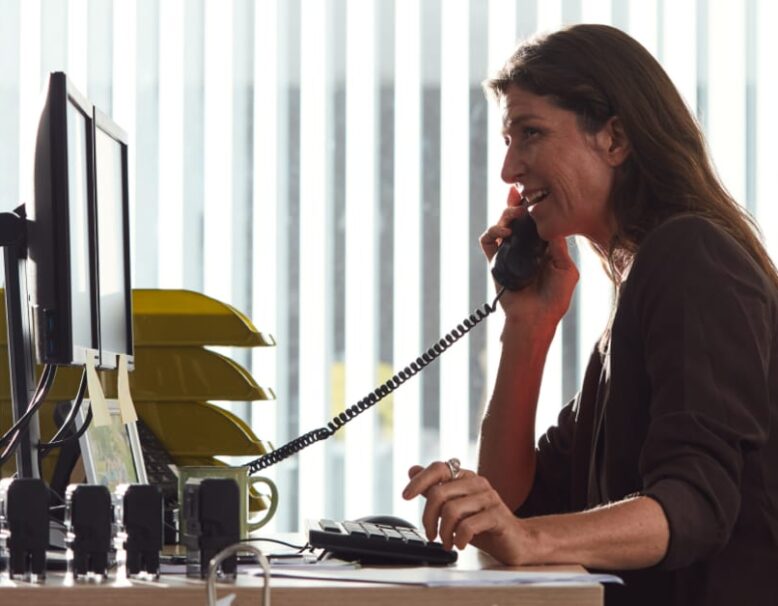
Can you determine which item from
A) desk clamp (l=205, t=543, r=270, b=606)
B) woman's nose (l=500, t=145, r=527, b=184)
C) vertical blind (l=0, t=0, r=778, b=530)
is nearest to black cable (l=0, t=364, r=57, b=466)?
desk clamp (l=205, t=543, r=270, b=606)

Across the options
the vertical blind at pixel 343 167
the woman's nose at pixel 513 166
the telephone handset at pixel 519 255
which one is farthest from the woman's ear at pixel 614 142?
the vertical blind at pixel 343 167

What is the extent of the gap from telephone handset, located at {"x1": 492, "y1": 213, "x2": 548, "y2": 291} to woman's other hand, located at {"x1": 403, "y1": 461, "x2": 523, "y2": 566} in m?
0.91

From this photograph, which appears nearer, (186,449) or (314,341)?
(186,449)

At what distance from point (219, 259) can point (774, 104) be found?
1.45 metres

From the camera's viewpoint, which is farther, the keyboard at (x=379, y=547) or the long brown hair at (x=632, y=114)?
the long brown hair at (x=632, y=114)

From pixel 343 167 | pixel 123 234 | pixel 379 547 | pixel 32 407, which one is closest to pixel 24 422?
pixel 32 407

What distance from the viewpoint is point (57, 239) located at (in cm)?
131

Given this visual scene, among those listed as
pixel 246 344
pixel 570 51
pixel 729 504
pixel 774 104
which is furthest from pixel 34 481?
pixel 774 104

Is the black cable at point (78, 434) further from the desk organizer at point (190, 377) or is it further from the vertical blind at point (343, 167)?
the vertical blind at point (343, 167)

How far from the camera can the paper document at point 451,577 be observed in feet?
3.56

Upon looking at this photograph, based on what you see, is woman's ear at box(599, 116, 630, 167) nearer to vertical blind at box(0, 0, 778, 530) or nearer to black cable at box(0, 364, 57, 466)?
black cable at box(0, 364, 57, 466)

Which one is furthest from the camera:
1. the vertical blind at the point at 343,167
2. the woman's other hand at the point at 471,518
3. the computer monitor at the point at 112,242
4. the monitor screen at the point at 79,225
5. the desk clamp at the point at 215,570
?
the vertical blind at the point at 343,167

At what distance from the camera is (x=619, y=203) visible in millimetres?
1799

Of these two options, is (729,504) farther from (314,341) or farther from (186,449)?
(314,341)
